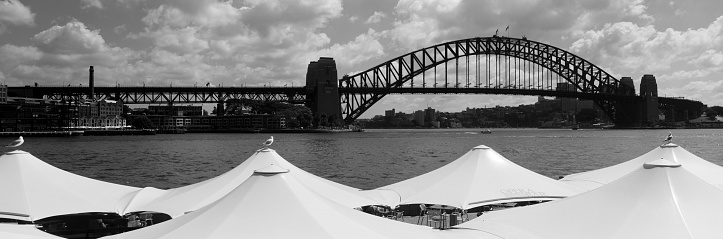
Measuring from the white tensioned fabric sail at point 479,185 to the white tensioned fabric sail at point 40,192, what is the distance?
630 centimetres

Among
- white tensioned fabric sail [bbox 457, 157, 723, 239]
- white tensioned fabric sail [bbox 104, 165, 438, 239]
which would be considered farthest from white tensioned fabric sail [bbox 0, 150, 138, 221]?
white tensioned fabric sail [bbox 457, 157, 723, 239]

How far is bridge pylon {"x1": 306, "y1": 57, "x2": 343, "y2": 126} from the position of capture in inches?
5261

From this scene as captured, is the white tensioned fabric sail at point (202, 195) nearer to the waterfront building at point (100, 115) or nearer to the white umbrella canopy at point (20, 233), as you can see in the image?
the white umbrella canopy at point (20, 233)

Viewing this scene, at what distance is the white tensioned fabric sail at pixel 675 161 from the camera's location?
1445 centimetres

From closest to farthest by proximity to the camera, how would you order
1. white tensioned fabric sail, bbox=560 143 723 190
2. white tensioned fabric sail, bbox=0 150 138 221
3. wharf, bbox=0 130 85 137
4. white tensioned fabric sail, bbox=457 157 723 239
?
white tensioned fabric sail, bbox=457 157 723 239 → white tensioned fabric sail, bbox=0 150 138 221 → white tensioned fabric sail, bbox=560 143 723 190 → wharf, bbox=0 130 85 137

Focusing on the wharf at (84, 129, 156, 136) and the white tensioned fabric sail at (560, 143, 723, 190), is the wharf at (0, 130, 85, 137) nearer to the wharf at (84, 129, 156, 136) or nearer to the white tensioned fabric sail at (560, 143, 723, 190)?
the wharf at (84, 129, 156, 136)

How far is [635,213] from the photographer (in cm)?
741

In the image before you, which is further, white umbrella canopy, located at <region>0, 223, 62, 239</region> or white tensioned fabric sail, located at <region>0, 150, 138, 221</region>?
white tensioned fabric sail, located at <region>0, 150, 138, 221</region>

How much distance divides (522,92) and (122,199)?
401 feet

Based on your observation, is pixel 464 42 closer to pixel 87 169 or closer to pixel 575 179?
pixel 87 169

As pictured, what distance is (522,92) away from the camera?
5049 inches

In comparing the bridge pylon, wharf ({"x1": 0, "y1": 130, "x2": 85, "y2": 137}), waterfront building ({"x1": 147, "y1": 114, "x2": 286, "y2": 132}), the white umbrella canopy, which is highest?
the bridge pylon

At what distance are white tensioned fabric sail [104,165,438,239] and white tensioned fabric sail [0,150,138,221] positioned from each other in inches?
199

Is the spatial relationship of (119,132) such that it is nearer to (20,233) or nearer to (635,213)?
(20,233)
